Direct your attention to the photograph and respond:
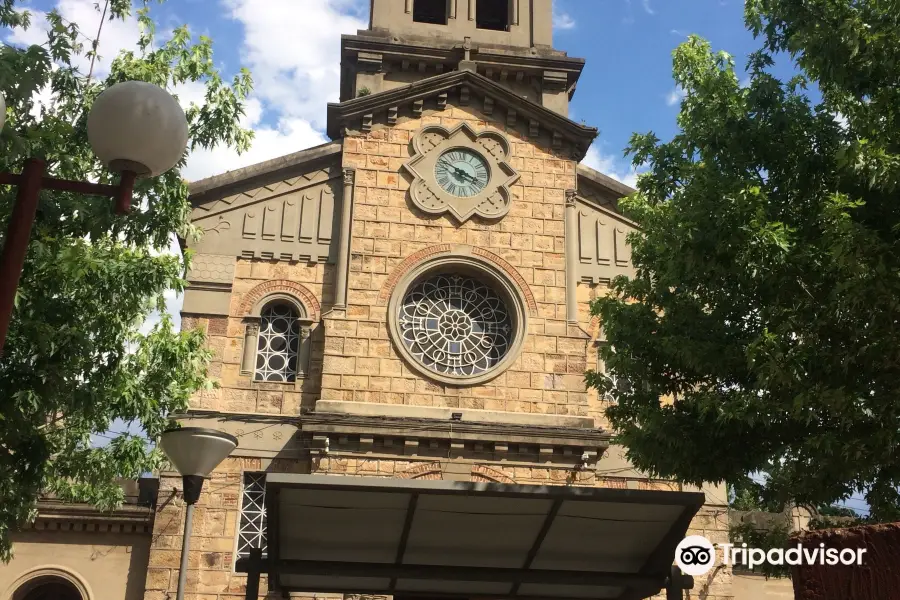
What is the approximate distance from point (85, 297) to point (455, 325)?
9751 mm

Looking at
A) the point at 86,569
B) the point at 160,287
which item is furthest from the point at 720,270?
the point at 86,569

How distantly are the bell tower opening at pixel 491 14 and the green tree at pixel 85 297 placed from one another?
13.7m

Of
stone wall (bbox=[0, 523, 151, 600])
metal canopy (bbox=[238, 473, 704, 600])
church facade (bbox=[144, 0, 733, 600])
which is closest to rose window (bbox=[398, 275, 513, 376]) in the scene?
church facade (bbox=[144, 0, 733, 600])

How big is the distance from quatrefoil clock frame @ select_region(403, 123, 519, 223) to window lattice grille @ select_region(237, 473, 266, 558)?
258 inches

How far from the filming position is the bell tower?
75.8 feet

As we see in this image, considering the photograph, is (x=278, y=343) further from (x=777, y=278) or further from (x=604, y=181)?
(x=777, y=278)

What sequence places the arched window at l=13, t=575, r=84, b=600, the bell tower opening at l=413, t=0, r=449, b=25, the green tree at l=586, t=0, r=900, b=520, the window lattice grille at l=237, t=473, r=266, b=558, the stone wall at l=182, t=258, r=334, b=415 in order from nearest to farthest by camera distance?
the green tree at l=586, t=0, r=900, b=520 < the window lattice grille at l=237, t=473, r=266, b=558 < the stone wall at l=182, t=258, r=334, b=415 < the arched window at l=13, t=575, r=84, b=600 < the bell tower opening at l=413, t=0, r=449, b=25

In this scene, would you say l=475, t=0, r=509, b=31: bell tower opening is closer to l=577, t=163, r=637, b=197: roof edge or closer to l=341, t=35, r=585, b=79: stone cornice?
l=341, t=35, r=585, b=79: stone cornice

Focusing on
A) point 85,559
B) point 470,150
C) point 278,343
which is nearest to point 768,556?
point 278,343

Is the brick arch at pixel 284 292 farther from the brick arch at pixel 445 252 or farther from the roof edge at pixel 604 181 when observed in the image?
the roof edge at pixel 604 181

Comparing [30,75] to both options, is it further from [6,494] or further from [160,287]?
[6,494]

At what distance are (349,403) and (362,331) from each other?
1.56 metres

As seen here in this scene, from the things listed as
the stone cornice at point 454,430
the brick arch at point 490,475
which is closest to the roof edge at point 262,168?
the stone cornice at point 454,430

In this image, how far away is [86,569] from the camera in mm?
18219
